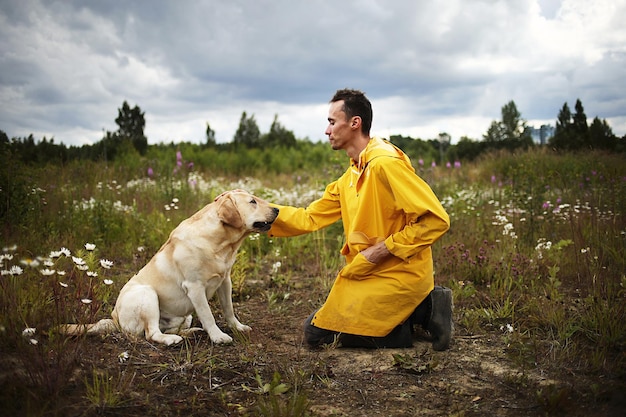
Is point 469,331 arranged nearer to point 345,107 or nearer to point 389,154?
point 389,154

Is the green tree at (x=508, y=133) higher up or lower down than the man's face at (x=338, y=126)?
higher up

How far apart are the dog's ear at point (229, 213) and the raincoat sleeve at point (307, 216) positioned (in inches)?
20.1

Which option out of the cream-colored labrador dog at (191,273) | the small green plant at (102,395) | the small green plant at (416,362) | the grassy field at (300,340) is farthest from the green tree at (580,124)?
the small green plant at (102,395)

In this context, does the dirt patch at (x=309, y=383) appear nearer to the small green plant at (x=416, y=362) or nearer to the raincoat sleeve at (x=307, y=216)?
the small green plant at (x=416, y=362)

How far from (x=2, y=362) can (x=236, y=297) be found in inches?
107

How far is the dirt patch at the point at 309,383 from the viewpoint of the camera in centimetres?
280

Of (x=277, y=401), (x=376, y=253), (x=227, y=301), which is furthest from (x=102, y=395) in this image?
(x=376, y=253)

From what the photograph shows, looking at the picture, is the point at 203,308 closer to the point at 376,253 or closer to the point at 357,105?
the point at 376,253

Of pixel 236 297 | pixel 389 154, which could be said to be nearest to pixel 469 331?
pixel 389 154

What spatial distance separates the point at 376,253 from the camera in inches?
150

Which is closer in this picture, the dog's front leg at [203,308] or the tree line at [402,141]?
the dog's front leg at [203,308]

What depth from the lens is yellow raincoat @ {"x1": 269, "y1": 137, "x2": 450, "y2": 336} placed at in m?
3.71

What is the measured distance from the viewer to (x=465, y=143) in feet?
65.9

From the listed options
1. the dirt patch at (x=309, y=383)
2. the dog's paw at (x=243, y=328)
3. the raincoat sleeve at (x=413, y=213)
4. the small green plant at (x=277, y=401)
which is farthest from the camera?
the dog's paw at (x=243, y=328)
